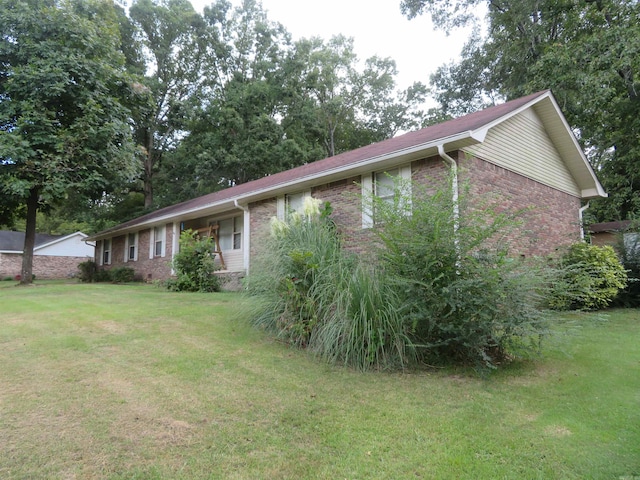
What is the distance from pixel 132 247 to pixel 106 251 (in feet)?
11.4

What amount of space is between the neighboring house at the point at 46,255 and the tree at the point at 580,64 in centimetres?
2737

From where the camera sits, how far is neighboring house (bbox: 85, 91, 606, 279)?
802cm

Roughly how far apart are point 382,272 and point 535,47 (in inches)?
684

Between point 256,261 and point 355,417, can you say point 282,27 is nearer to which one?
point 256,261

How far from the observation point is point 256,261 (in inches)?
251

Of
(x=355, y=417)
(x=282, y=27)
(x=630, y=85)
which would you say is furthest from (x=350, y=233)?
(x=282, y=27)

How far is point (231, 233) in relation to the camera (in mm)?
14062

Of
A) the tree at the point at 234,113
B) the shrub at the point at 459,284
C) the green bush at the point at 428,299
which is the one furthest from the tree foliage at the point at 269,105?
the shrub at the point at 459,284

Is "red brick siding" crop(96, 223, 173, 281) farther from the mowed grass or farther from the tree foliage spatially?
the mowed grass

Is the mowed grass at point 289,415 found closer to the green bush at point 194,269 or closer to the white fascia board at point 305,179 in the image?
the white fascia board at point 305,179

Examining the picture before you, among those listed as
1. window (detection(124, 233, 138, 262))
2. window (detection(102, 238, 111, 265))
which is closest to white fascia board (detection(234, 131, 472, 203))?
window (detection(124, 233, 138, 262))

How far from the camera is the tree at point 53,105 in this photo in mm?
12531

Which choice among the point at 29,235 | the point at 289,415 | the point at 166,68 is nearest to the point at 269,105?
the point at 166,68

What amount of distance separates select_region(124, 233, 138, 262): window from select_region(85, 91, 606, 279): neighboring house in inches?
185
